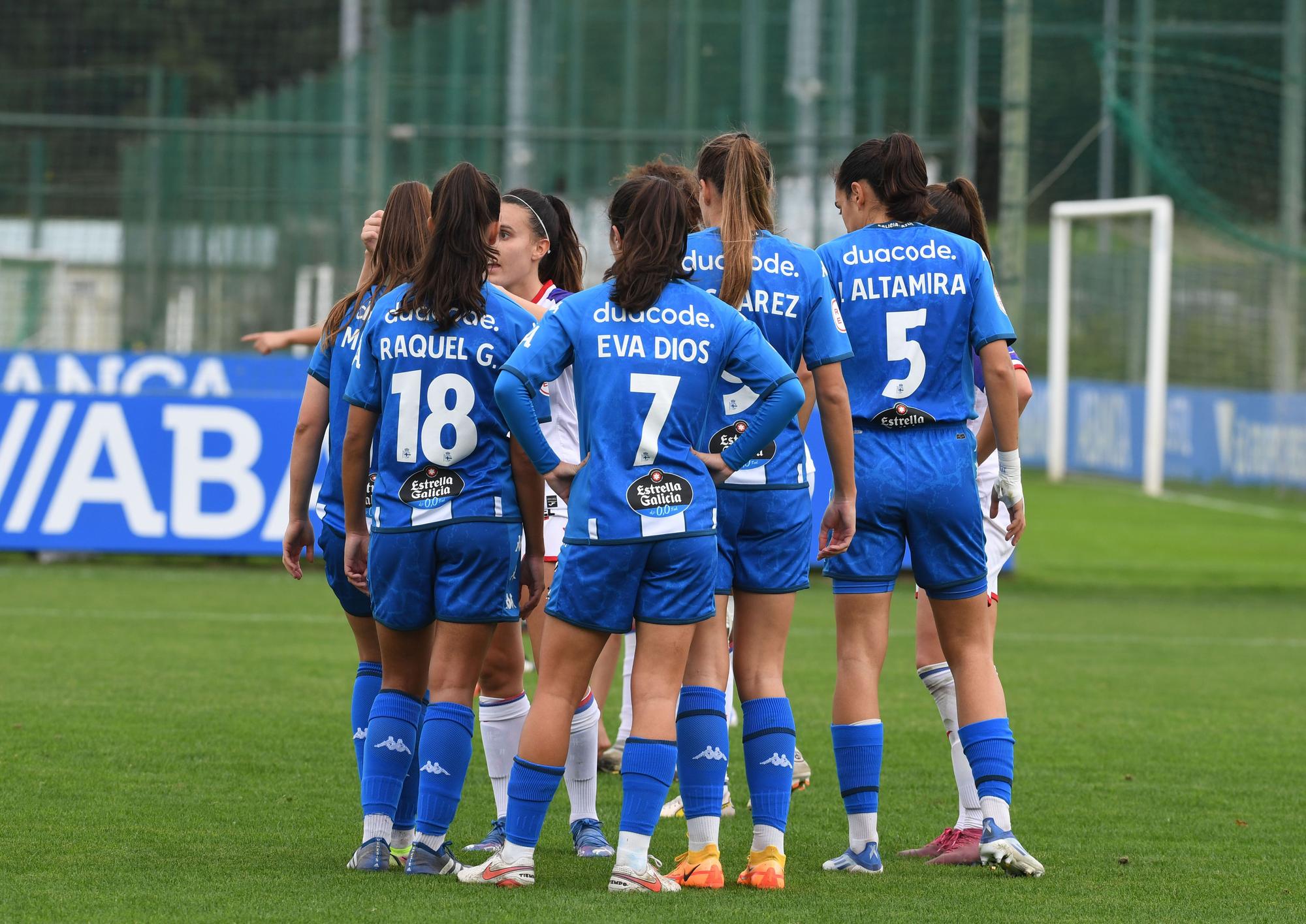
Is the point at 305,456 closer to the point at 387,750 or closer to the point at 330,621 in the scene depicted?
the point at 387,750

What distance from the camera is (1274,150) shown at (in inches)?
1059

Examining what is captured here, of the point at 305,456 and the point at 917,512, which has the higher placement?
the point at 305,456

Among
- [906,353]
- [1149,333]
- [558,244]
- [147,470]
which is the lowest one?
[147,470]

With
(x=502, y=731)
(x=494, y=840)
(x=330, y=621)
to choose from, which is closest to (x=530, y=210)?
(x=502, y=731)

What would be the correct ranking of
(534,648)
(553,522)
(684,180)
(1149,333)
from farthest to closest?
(1149,333), (553,522), (534,648), (684,180)

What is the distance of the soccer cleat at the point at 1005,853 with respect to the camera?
498 centimetres

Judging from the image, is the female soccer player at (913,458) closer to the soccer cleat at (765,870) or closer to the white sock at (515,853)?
the soccer cleat at (765,870)

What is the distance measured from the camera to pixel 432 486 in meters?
4.75

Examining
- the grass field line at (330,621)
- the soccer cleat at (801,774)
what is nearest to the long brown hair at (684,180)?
the soccer cleat at (801,774)

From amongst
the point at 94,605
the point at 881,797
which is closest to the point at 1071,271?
the point at 94,605

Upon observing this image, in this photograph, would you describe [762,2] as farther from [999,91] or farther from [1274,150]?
[1274,150]

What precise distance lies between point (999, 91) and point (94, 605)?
1193cm

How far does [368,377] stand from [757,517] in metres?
1.13

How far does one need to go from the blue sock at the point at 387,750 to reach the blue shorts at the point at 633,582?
63cm
